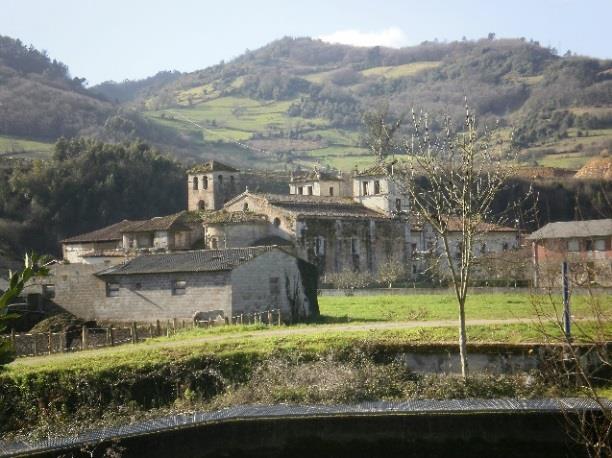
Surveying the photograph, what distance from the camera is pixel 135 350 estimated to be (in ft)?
89.3

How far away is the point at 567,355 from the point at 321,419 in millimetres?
6677

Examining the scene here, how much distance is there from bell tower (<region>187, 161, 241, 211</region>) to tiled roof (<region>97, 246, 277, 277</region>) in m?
38.0

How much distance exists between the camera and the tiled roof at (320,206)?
67188 millimetres

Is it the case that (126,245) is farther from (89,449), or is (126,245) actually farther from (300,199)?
(89,449)

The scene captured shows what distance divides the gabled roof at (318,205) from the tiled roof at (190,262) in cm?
2536

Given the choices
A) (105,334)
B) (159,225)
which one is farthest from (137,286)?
(159,225)

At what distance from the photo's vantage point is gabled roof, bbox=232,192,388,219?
220ft

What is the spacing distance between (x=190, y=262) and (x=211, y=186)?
41.2 meters

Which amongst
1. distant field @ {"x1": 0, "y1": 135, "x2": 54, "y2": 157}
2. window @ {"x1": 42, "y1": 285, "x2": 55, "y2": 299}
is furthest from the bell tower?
window @ {"x1": 42, "y1": 285, "x2": 55, "y2": 299}

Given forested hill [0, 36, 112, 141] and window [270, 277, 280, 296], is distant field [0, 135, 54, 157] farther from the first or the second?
window [270, 277, 280, 296]

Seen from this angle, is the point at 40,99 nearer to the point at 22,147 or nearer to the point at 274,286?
the point at 22,147

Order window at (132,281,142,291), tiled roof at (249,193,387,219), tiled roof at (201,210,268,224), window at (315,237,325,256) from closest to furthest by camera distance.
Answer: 1. window at (132,281,142,291)
2. tiled roof at (201,210,268,224)
3. window at (315,237,325,256)
4. tiled roof at (249,193,387,219)

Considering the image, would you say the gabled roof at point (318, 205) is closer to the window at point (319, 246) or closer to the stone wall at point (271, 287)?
the window at point (319, 246)

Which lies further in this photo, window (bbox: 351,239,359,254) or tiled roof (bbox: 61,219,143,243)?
window (bbox: 351,239,359,254)
